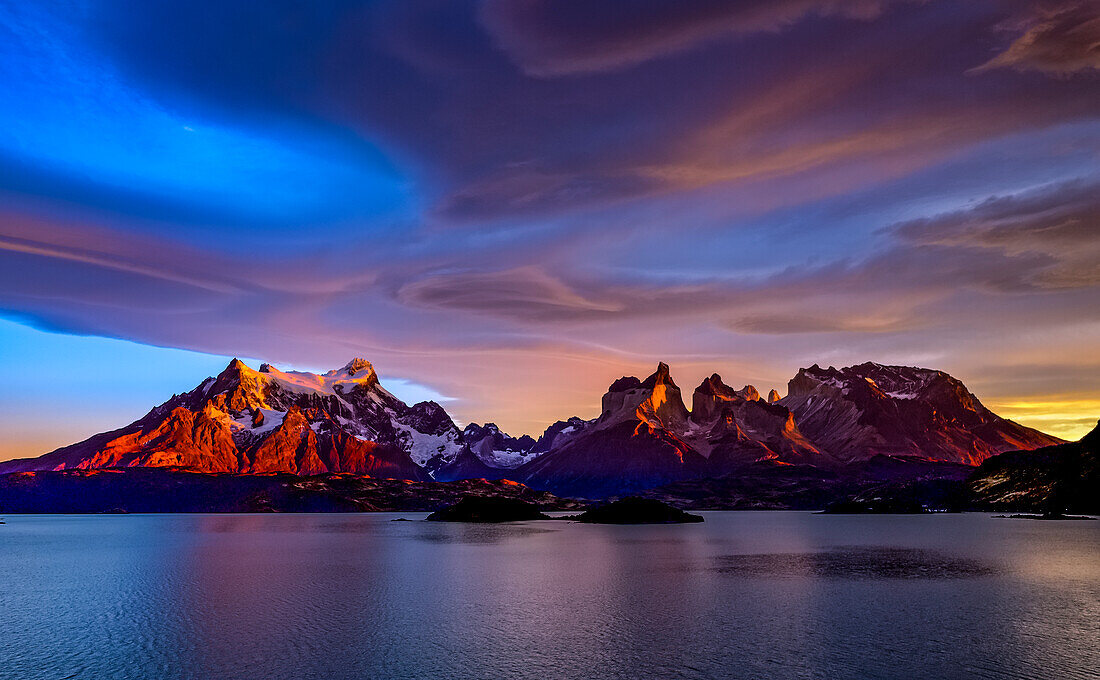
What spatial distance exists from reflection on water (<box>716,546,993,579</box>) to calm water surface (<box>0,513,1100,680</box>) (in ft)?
2.68

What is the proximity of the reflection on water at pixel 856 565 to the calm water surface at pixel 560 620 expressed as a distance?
2.68 ft

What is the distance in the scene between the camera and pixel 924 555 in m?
163

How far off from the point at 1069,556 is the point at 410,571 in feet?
431

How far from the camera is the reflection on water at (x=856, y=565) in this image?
12191 centimetres

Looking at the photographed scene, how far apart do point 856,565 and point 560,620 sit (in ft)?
271

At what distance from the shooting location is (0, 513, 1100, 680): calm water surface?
5859cm

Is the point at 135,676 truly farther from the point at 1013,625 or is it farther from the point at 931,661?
the point at 1013,625

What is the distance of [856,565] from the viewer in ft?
457

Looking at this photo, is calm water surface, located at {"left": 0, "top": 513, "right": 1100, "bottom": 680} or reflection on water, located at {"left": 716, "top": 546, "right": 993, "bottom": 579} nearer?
calm water surface, located at {"left": 0, "top": 513, "right": 1100, "bottom": 680}

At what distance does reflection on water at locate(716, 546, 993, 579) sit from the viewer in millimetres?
121913

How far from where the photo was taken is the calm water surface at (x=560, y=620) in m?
58.6

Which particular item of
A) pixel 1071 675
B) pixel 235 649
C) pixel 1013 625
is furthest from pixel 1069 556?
pixel 235 649

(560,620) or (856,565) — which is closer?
(560,620)

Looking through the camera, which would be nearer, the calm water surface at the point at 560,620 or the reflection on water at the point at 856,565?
the calm water surface at the point at 560,620
